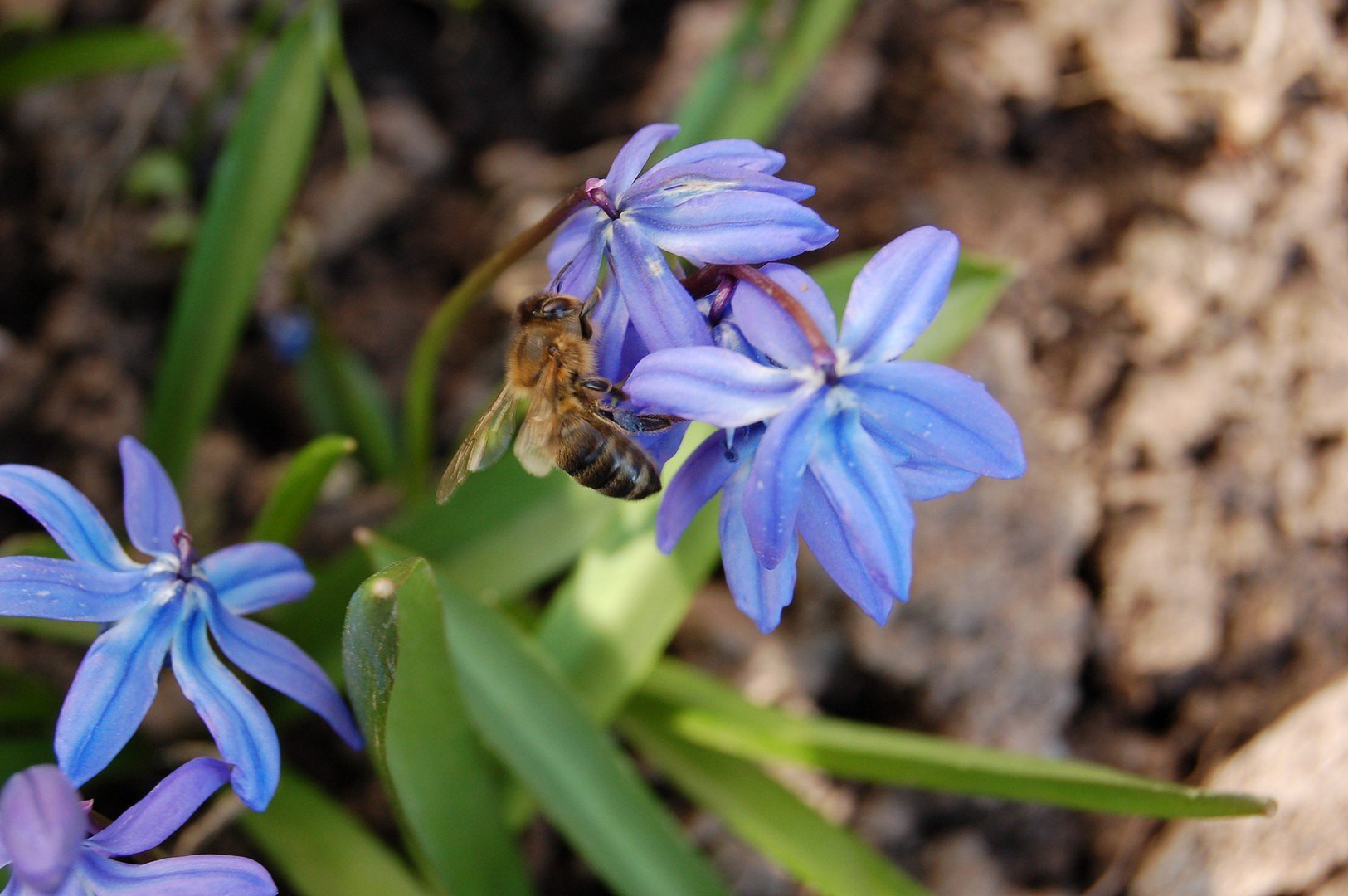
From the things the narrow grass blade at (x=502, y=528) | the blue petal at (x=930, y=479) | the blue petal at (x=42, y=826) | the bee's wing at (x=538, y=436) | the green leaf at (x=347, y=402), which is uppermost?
the blue petal at (x=42, y=826)

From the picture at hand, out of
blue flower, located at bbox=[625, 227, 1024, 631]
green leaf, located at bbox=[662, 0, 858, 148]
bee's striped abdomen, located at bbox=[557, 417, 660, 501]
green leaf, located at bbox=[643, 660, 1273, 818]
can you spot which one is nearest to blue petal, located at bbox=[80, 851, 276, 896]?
bee's striped abdomen, located at bbox=[557, 417, 660, 501]

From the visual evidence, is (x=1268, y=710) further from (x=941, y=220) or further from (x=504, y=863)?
(x=504, y=863)

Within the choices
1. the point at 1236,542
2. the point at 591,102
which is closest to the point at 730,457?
the point at 1236,542

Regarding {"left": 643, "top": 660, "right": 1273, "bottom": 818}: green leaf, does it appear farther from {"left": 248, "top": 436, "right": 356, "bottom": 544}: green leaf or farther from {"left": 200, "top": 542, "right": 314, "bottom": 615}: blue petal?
{"left": 200, "top": 542, "right": 314, "bottom": 615}: blue petal

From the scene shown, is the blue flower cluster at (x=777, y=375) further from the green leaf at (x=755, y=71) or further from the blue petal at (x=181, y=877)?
the green leaf at (x=755, y=71)

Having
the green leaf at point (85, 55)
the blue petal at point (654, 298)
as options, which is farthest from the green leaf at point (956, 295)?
the green leaf at point (85, 55)

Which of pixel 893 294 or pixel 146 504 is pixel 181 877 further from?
pixel 893 294
